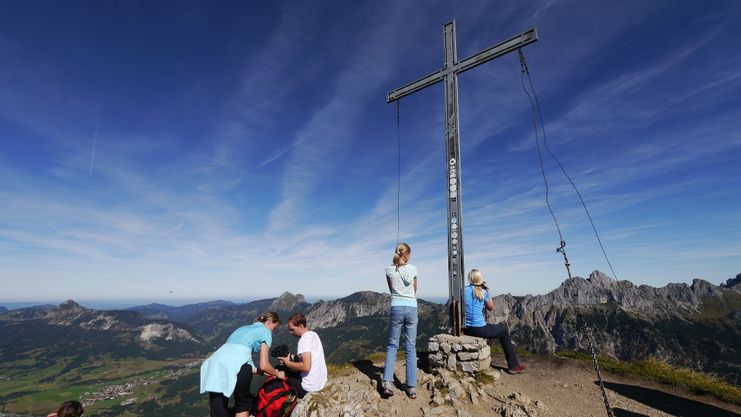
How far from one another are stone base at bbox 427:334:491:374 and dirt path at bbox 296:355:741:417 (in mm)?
558

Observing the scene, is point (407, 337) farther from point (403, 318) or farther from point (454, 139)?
point (454, 139)

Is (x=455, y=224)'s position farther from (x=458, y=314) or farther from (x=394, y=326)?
(x=394, y=326)

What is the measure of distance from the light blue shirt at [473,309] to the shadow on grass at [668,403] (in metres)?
4.57

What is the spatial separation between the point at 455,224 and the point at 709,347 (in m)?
287

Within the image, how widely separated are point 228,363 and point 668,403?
42.8 feet

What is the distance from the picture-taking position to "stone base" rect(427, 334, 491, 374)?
34.7 feet

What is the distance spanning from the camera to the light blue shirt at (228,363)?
24.9 ft

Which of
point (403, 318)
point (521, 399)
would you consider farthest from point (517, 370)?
point (403, 318)

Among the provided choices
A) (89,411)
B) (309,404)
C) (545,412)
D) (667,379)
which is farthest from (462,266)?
(89,411)

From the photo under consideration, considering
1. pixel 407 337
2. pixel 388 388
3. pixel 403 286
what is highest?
pixel 403 286

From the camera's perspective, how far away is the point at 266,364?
27.6ft

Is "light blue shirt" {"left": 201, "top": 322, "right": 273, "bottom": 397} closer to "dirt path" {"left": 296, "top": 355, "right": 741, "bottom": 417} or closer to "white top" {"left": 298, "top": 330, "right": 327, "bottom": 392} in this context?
"white top" {"left": 298, "top": 330, "right": 327, "bottom": 392}

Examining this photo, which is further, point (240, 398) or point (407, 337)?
point (407, 337)

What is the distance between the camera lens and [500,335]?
11.2 meters
